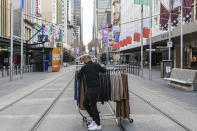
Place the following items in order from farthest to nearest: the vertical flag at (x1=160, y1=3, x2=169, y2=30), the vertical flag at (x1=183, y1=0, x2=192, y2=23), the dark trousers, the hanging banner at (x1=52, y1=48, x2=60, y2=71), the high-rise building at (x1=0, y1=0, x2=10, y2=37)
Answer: the high-rise building at (x1=0, y1=0, x2=10, y2=37)
the hanging banner at (x1=52, y1=48, x2=60, y2=71)
the vertical flag at (x1=160, y1=3, x2=169, y2=30)
the vertical flag at (x1=183, y1=0, x2=192, y2=23)
the dark trousers

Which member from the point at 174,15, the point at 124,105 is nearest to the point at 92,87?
the point at 124,105

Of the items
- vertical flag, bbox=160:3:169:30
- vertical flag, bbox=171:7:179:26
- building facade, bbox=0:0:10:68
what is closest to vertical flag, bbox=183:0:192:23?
vertical flag, bbox=171:7:179:26

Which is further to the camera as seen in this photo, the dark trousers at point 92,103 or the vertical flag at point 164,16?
the vertical flag at point 164,16

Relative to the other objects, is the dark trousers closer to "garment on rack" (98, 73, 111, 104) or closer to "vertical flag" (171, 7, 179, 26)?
"garment on rack" (98, 73, 111, 104)

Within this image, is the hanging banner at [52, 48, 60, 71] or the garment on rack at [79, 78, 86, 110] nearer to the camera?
the garment on rack at [79, 78, 86, 110]

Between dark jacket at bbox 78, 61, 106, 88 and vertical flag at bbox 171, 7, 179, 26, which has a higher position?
vertical flag at bbox 171, 7, 179, 26

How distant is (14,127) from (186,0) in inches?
653

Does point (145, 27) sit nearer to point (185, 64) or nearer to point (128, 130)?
point (185, 64)

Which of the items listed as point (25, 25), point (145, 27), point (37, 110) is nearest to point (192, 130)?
point (37, 110)

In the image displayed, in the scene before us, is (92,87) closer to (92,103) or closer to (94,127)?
(92,103)

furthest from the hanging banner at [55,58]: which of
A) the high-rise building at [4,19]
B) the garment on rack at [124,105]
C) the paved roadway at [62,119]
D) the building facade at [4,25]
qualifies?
the garment on rack at [124,105]

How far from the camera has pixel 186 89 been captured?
518 inches

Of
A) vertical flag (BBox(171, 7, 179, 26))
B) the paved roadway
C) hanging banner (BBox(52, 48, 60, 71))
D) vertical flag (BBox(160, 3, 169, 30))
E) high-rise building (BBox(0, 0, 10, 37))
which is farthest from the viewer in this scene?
high-rise building (BBox(0, 0, 10, 37))

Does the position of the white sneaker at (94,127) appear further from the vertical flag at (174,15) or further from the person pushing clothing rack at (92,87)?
the vertical flag at (174,15)
